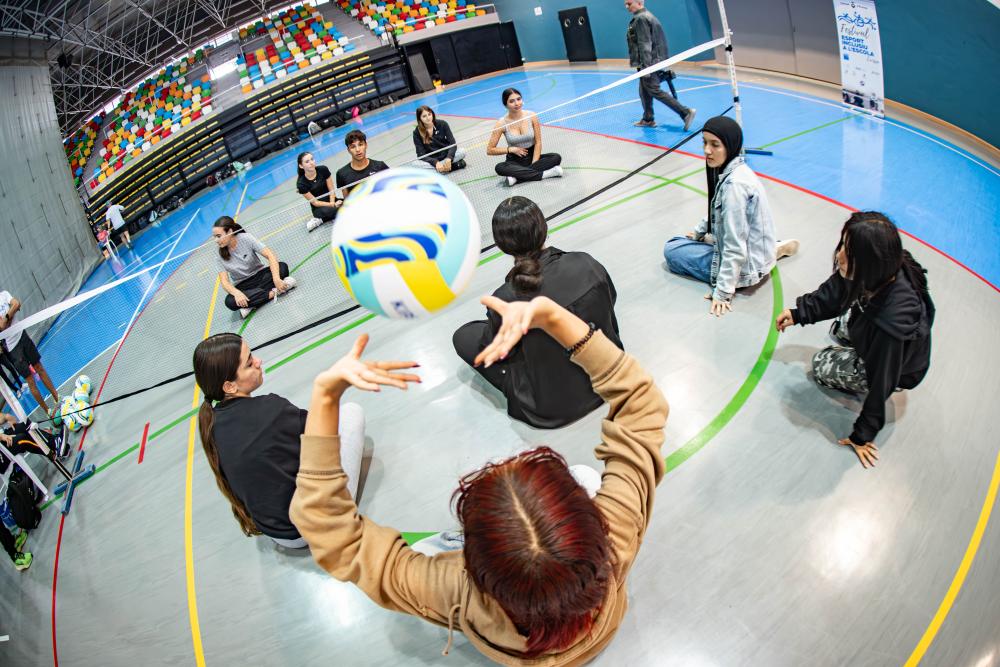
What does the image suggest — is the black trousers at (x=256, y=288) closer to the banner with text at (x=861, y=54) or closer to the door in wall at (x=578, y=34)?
the banner with text at (x=861, y=54)

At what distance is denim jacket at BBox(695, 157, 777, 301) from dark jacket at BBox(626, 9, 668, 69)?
4844 millimetres

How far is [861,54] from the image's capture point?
23.6ft

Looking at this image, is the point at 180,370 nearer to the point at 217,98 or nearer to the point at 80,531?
the point at 80,531

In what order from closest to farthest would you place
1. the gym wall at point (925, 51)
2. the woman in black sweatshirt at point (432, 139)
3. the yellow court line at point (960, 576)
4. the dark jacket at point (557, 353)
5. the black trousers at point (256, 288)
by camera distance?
1. the yellow court line at point (960, 576)
2. the dark jacket at point (557, 353)
3. the gym wall at point (925, 51)
4. the black trousers at point (256, 288)
5. the woman in black sweatshirt at point (432, 139)

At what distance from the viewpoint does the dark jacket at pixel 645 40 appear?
310 inches

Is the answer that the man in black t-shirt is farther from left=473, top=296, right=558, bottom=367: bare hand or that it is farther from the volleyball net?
left=473, top=296, right=558, bottom=367: bare hand

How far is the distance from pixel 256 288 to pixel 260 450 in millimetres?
4028

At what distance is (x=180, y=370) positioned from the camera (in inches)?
230

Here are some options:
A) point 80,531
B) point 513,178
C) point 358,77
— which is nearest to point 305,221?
point 513,178

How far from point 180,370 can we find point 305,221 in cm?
342

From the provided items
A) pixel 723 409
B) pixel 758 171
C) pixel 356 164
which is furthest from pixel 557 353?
pixel 356 164

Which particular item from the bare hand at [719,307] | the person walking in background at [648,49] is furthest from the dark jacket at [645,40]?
the bare hand at [719,307]

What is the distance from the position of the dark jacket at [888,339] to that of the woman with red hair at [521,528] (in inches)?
71.3

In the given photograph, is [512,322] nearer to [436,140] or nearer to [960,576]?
[960,576]
